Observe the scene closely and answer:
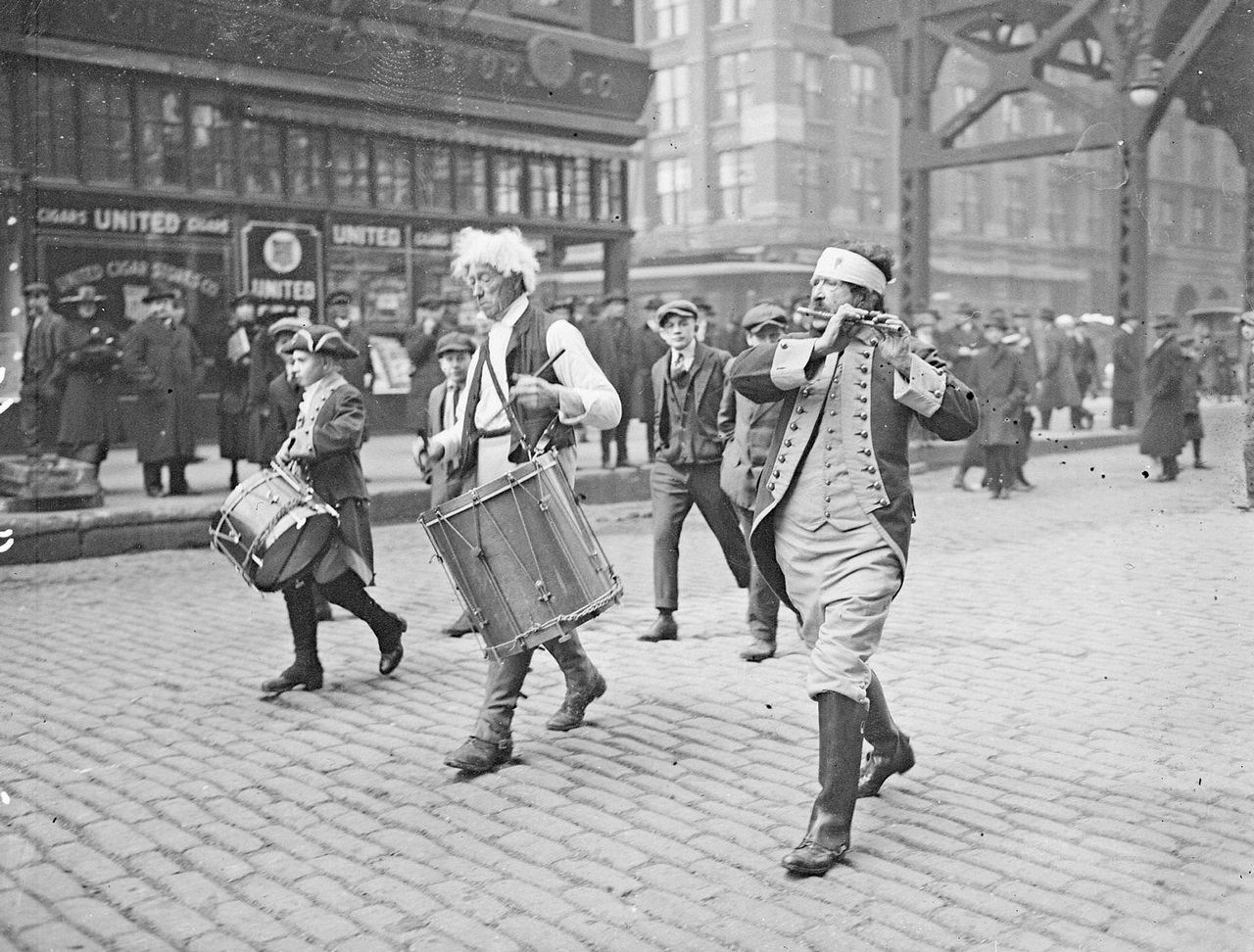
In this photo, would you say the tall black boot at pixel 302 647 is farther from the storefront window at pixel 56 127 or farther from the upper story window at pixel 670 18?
the upper story window at pixel 670 18

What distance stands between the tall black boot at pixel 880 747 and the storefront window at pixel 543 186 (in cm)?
1571

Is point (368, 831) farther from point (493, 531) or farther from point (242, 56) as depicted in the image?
point (242, 56)

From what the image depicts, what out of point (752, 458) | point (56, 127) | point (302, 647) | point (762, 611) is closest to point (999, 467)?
point (752, 458)

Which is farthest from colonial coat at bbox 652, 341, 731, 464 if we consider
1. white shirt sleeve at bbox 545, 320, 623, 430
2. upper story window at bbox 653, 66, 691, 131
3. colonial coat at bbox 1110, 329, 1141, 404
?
upper story window at bbox 653, 66, 691, 131

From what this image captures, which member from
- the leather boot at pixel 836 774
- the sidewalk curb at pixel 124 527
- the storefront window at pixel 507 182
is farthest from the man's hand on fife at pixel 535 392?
the storefront window at pixel 507 182

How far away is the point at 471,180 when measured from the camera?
18.4 m

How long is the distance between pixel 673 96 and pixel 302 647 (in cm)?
2243

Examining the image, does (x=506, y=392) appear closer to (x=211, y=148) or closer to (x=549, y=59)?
(x=211, y=148)

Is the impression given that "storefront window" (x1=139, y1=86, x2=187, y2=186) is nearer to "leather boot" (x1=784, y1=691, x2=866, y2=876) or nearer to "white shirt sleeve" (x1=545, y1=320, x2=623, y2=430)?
"white shirt sleeve" (x1=545, y1=320, x2=623, y2=430)

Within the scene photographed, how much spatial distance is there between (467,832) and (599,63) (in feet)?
54.2

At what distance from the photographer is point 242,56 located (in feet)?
53.5

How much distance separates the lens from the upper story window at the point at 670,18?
21.9 meters

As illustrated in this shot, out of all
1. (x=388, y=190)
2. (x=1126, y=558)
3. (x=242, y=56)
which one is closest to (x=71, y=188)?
(x=242, y=56)

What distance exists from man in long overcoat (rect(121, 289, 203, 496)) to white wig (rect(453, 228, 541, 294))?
7945mm
